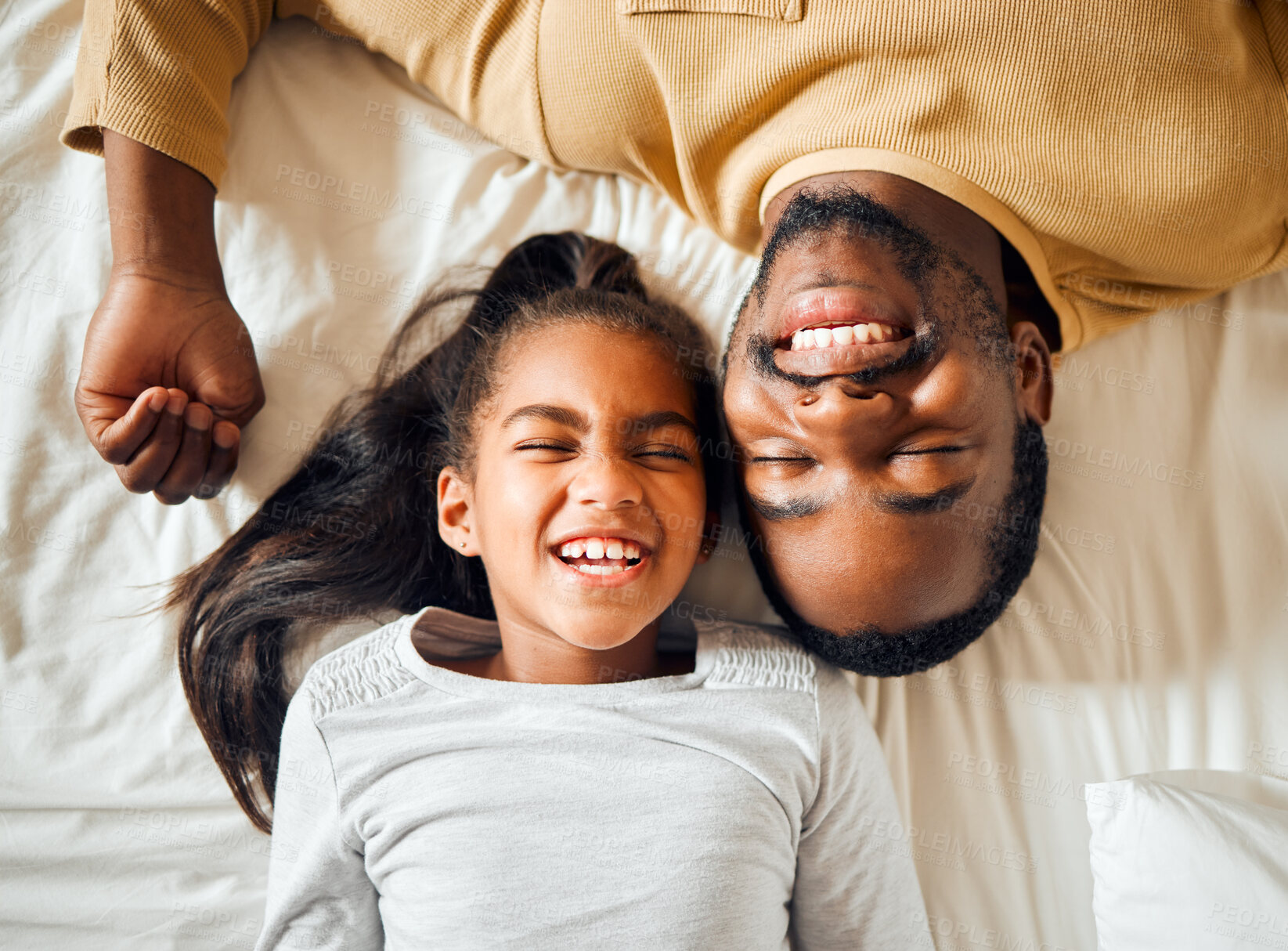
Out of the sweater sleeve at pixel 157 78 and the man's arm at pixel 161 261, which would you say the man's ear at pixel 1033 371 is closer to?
the man's arm at pixel 161 261

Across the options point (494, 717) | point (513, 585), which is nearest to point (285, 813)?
point (494, 717)

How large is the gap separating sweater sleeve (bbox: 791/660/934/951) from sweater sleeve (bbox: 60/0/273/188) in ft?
4.48

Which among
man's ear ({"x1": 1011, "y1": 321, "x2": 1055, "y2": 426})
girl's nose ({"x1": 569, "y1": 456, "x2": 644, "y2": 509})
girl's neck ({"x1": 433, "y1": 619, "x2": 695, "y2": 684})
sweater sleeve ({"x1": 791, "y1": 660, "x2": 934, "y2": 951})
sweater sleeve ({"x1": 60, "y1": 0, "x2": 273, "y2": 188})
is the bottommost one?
sweater sleeve ({"x1": 791, "y1": 660, "x2": 934, "y2": 951})

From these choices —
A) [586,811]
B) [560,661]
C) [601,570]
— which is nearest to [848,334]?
[601,570]

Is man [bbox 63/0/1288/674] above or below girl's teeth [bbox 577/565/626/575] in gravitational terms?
above

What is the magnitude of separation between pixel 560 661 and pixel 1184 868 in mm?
984

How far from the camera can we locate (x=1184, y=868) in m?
1.29

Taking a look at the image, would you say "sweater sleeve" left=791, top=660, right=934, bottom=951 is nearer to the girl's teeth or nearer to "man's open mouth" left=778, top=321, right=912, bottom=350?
the girl's teeth

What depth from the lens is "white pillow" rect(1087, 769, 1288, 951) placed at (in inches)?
49.3

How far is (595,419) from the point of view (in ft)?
4.17

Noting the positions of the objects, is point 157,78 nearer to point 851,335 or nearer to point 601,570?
point 601,570

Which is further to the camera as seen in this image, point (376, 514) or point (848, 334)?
point (376, 514)

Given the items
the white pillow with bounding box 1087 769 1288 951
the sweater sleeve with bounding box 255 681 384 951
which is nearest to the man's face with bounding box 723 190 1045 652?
the white pillow with bounding box 1087 769 1288 951

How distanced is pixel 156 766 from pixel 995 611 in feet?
4.63
